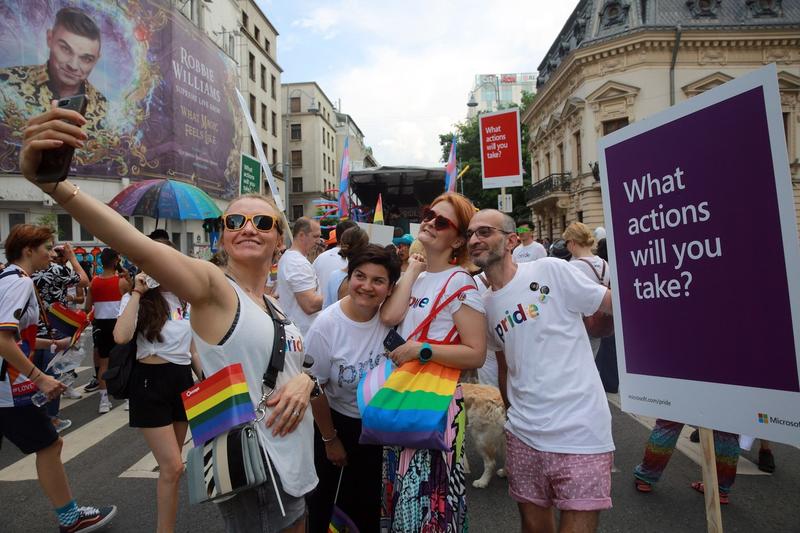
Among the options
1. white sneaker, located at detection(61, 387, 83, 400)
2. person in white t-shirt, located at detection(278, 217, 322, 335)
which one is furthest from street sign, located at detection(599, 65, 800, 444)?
white sneaker, located at detection(61, 387, 83, 400)

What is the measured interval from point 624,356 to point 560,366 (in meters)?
0.29

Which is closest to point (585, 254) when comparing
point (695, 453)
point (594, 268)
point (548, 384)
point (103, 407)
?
point (594, 268)

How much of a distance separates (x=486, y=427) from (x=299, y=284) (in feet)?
6.62

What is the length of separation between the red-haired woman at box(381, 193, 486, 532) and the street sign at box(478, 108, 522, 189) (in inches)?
284

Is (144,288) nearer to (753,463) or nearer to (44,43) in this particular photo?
(753,463)

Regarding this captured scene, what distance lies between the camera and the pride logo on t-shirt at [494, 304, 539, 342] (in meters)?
2.38

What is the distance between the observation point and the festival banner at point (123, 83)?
20.4m

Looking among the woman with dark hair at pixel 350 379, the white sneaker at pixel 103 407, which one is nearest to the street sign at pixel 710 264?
the woman with dark hair at pixel 350 379

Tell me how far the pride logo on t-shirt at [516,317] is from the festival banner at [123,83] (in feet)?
81.1

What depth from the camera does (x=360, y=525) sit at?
8.27ft

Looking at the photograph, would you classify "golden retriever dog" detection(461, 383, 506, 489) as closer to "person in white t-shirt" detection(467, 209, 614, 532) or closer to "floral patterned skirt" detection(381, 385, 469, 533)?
"person in white t-shirt" detection(467, 209, 614, 532)

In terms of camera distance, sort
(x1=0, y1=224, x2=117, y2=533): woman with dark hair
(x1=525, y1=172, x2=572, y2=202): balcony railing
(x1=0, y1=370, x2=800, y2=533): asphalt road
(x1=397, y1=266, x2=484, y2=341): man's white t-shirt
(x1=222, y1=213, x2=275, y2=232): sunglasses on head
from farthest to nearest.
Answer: (x1=525, y1=172, x2=572, y2=202): balcony railing → (x1=0, y1=370, x2=800, y2=533): asphalt road → (x1=0, y1=224, x2=117, y2=533): woman with dark hair → (x1=397, y1=266, x2=484, y2=341): man's white t-shirt → (x1=222, y1=213, x2=275, y2=232): sunglasses on head

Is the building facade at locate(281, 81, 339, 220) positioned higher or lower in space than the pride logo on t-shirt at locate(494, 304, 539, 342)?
higher

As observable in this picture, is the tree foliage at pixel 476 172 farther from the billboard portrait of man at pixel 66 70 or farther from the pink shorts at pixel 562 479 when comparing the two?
the pink shorts at pixel 562 479
